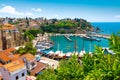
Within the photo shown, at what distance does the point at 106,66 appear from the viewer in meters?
6.26

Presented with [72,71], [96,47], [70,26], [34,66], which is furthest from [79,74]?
[70,26]

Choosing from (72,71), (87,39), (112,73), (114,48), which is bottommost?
(87,39)

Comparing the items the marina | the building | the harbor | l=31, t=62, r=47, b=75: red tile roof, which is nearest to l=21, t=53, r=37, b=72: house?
l=31, t=62, r=47, b=75: red tile roof

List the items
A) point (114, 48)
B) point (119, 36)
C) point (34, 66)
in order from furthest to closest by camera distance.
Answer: point (34, 66) → point (119, 36) → point (114, 48)

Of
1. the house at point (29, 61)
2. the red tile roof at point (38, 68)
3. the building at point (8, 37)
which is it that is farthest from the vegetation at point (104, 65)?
the building at point (8, 37)

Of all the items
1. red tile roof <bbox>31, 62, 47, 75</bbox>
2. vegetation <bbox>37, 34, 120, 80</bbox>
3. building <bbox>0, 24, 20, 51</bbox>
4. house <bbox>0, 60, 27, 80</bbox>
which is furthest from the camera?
building <bbox>0, 24, 20, 51</bbox>

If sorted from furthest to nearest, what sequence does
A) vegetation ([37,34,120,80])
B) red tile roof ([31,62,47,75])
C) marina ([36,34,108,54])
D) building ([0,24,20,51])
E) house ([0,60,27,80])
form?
marina ([36,34,108,54]) < building ([0,24,20,51]) < red tile roof ([31,62,47,75]) < house ([0,60,27,80]) < vegetation ([37,34,120,80])

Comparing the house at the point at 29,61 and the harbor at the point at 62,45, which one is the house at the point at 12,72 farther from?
the harbor at the point at 62,45

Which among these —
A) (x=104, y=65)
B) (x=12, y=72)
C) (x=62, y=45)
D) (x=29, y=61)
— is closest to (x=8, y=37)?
(x=29, y=61)

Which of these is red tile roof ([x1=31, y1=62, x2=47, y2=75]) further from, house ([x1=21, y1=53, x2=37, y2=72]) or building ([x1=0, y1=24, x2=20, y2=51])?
building ([x1=0, y1=24, x2=20, y2=51])

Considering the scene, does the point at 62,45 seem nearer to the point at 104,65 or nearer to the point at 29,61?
the point at 29,61

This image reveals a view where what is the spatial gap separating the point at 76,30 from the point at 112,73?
372 feet

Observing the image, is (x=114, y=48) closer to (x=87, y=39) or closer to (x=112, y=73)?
(x=112, y=73)

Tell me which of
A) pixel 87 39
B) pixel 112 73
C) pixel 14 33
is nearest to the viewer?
pixel 112 73
